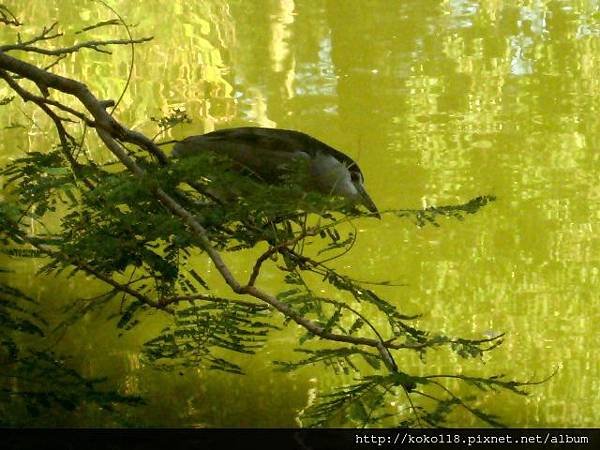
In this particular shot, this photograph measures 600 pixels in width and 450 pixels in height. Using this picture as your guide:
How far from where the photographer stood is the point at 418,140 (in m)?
4.77

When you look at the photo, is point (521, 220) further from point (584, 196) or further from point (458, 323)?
point (458, 323)

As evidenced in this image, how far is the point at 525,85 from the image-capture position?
17.8ft

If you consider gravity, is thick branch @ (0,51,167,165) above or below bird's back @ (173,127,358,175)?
above

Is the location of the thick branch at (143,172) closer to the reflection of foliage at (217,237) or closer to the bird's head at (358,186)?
the reflection of foliage at (217,237)

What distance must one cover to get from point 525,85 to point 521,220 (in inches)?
62.6

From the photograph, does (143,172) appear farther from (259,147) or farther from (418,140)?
(418,140)

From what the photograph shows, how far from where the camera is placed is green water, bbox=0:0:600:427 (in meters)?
3.19

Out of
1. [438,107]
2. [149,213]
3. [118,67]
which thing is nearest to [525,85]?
[438,107]

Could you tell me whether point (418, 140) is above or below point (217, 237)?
below

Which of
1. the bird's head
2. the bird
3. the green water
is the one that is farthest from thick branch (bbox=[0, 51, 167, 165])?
the green water

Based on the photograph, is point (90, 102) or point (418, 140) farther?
point (418, 140)

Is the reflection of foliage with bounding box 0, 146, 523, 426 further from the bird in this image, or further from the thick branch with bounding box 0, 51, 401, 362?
the bird

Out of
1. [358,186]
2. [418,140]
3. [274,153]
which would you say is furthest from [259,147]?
[418,140]

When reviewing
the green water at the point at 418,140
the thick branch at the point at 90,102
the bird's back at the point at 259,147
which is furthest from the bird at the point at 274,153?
the green water at the point at 418,140
